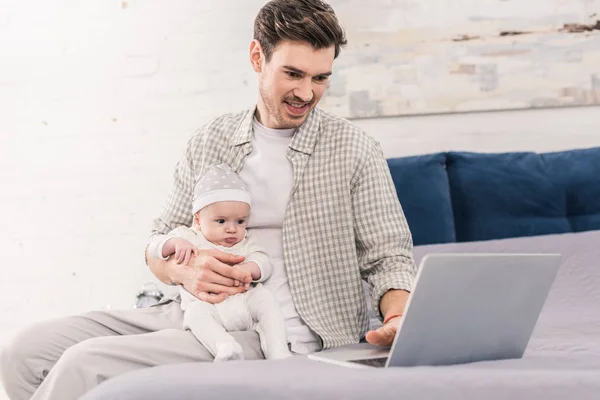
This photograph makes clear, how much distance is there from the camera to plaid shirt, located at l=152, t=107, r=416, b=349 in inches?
70.7

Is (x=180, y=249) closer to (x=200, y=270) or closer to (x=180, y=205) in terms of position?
(x=200, y=270)

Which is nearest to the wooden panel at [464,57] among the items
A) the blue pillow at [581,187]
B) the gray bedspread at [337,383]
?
the blue pillow at [581,187]

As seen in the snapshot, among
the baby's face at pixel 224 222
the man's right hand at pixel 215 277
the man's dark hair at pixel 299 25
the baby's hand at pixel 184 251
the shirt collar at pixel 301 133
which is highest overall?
the man's dark hair at pixel 299 25

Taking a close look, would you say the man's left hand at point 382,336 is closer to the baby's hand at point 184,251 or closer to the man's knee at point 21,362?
the baby's hand at point 184,251

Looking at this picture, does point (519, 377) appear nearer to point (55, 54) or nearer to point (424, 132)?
point (424, 132)

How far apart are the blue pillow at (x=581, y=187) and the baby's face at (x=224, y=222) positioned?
119 cm

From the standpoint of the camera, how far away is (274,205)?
1864mm

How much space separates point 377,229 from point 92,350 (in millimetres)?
721

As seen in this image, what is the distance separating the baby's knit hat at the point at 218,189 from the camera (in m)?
1.75

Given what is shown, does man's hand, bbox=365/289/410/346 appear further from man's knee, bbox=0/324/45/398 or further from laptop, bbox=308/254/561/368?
man's knee, bbox=0/324/45/398

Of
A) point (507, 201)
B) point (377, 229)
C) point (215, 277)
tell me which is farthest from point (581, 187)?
point (215, 277)

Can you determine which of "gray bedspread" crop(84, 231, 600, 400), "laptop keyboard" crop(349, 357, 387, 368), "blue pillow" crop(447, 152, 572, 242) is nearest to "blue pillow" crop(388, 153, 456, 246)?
"blue pillow" crop(447, 152, 572, 242)

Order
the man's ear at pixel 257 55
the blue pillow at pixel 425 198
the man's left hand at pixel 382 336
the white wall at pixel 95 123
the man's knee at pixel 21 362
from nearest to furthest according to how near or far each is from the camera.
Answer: the man's left hand at pixel 382 336 → the man's knee at pixel 21 362 → the man's ear at pixel 257 55 → the blue pillow at pixel 425 198 → the white wall at pixel 95 123

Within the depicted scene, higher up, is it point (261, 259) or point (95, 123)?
point (95, 123)
